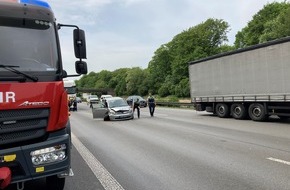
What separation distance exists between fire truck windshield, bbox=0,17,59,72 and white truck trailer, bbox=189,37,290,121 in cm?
1202

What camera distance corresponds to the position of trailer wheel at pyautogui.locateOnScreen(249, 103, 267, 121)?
→ 56.3 feet

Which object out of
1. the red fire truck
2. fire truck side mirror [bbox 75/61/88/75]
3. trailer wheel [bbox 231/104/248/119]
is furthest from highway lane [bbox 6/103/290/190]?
trailer wheel [bbox 231/104/248/119]

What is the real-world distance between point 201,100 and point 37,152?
18437mm

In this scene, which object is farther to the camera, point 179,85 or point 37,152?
point 179,85

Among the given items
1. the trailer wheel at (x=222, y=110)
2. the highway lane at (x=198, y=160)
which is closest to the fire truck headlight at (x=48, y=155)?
the highway lane at (x=198, y=160)

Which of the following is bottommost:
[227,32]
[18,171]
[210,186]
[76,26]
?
[210,186]

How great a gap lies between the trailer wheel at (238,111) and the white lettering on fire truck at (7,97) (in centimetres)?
1543

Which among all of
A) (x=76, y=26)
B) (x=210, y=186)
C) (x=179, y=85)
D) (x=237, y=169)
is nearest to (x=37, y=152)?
(x=76, y=26)

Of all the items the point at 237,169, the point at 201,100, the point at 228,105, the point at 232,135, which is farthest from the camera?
the point at 201,100

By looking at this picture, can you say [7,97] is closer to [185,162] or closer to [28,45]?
[28,45]

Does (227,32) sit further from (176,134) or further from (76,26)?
(76,26)

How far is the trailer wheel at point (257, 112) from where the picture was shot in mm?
17156

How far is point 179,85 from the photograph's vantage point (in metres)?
76.6

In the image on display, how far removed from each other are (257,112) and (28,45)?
14.2 metres
